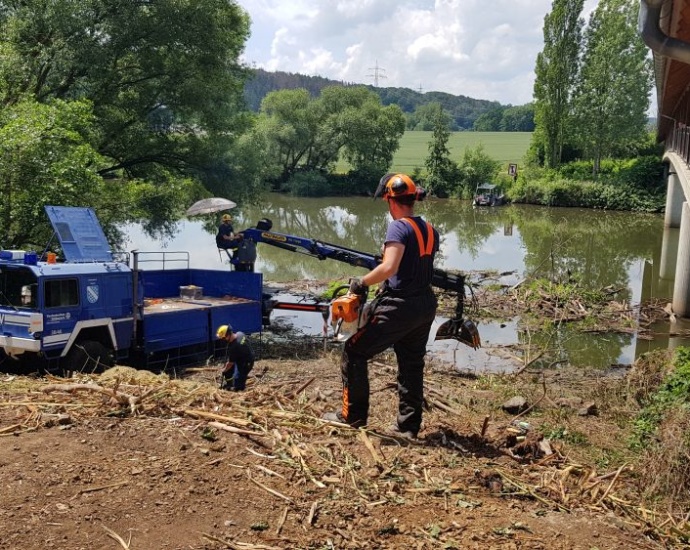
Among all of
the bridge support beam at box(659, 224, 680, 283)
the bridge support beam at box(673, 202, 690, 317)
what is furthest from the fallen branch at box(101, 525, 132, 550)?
the bridge support beam at box(659, 224, 680, 283)

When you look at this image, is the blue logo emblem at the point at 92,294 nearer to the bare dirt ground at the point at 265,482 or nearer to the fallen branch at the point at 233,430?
the bare dirt ground at the point at 265,482

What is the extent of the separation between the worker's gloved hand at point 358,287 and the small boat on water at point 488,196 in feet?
173

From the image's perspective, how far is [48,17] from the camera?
19391 millimetres

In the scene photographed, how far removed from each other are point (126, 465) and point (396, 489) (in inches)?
71.4

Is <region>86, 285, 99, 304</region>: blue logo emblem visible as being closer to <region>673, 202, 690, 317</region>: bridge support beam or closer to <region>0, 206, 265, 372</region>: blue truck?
<region>0, 206, 265, 372</region>: blue truck

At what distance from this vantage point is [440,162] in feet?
214

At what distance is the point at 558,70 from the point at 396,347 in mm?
59360

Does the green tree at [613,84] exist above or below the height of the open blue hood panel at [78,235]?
above

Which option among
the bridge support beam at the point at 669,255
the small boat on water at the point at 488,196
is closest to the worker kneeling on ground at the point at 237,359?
the bridge support beam at the point at 669,255

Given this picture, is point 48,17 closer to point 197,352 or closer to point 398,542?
point 197,352

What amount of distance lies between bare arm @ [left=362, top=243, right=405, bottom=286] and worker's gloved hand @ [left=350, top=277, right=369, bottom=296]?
72 millimetres

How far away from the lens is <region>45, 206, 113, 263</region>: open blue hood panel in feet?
38.6

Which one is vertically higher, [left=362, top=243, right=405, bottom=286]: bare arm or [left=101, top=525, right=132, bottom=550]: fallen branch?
[left=362, top=243, right=405, bottom=286]: bare arm

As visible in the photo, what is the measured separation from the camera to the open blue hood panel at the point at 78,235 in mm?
11758
